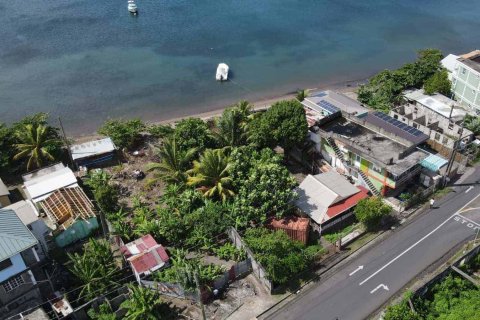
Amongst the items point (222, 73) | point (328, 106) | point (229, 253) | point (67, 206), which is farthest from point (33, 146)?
point (222, 73)

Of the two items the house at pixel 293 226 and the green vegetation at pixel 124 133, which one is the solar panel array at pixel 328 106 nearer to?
the house at pixel 293 226

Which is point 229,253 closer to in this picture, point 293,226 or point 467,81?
point 293,226

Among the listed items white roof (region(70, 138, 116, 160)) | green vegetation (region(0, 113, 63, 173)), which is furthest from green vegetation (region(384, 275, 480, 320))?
green vegetation (region(0, 113, 63, 173))

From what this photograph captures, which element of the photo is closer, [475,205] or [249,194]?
[249,194]

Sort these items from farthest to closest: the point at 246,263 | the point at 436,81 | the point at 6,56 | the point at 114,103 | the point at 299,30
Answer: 1. the point at 299,30
2. the point at 6,56
3. the point at 114,103
4. the point at 436,81
5. the point at 246,263

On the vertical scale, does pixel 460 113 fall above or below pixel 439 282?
above

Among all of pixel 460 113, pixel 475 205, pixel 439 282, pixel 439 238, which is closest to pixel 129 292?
pixel 439 282

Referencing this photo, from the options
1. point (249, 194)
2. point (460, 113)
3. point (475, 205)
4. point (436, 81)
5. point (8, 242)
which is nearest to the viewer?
point (8, 242)

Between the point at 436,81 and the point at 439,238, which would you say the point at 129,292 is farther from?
the point at 436,81
